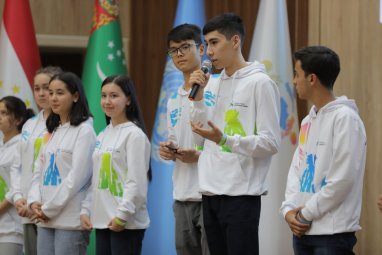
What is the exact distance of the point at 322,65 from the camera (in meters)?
2.82

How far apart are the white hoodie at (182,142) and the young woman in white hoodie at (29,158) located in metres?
0.84

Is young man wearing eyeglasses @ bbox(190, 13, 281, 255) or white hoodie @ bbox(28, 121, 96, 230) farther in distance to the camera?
white hoodie @ bbox(28, 121, 96, 230)

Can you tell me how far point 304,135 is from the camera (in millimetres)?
2926

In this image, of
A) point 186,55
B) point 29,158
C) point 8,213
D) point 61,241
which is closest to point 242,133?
point 186,55

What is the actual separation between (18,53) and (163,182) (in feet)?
4.90

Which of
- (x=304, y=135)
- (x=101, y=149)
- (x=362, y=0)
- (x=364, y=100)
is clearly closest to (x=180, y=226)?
(x=101, y=149)

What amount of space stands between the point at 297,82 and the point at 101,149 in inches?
45.0

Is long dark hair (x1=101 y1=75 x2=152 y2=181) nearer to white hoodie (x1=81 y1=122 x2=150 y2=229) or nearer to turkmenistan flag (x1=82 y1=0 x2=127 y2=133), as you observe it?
white hoodie (x1=81 y1=122 x2=150 y2=229)

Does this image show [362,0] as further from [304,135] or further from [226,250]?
[226,250]

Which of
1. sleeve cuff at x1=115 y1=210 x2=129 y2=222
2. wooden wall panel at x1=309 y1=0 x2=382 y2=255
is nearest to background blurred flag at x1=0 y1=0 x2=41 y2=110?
sleeve cuff at x1=115 y1=210 x2=129 y2=222

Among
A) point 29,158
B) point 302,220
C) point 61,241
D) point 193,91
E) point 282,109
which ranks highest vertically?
point 193,91

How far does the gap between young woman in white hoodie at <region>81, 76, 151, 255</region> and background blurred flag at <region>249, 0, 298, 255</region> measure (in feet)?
3.55

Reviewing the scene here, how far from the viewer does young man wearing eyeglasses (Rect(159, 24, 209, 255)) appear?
3400 mm

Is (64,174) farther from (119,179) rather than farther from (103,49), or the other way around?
(103,49)
